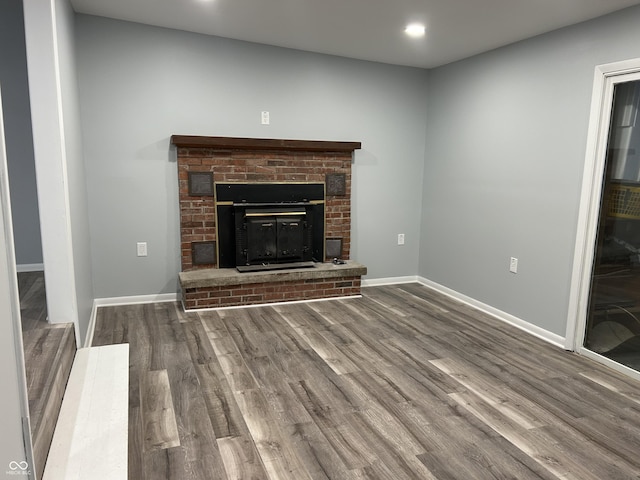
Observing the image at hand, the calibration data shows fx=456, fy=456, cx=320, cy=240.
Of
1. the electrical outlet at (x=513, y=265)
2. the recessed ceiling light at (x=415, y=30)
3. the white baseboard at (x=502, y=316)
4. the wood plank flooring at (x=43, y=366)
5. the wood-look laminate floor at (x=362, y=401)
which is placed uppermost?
the recessed ceiling light at (x=415, y=30)

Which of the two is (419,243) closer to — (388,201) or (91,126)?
(388,201)

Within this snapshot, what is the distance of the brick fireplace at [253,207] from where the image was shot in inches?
159

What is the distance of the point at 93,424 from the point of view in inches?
73.5

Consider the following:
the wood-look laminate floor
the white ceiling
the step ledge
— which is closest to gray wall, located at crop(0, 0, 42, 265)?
the white ceiling

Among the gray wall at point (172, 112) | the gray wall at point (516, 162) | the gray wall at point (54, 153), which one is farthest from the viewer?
the gray wall at point (172, 112)

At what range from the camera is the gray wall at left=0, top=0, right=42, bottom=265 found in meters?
3.92

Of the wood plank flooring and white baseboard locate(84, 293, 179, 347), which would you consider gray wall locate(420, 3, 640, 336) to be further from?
the wood plank flooring

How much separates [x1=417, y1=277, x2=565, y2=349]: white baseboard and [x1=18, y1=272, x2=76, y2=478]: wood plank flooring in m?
3.24

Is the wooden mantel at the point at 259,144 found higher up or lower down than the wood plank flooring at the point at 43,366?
higher up

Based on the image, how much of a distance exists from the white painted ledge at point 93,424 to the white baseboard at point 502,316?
2968 mm

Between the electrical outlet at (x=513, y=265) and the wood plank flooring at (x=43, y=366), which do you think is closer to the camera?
the wood plank flooring at (x=43, y=366)

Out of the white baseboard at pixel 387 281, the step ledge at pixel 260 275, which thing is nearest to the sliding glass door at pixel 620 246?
the step ledge at pixel 260 275

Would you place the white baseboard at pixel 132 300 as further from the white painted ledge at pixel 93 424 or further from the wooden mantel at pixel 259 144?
the white painted ledge at pixel 93 424

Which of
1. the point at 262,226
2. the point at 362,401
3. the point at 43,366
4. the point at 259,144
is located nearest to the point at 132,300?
the point at 262,226
